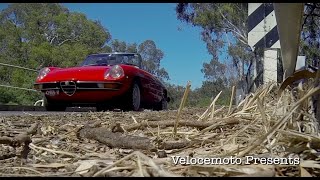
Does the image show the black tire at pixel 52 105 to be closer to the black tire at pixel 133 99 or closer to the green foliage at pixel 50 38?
the black tire at pixel 133 99

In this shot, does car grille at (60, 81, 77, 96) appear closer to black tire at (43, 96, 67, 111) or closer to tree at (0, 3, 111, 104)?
black tire at (43, 96, 67, 111)

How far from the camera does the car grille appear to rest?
5266mm

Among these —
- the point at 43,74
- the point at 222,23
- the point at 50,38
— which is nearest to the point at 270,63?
the point at 43,74

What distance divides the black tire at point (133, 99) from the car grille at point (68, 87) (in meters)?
0.62

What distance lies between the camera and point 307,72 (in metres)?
1.12

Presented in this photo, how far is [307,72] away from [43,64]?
2623 centimetres

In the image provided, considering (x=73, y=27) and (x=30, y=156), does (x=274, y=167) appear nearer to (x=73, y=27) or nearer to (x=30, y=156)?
(x=30, y=156)

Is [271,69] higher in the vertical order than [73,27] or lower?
lower

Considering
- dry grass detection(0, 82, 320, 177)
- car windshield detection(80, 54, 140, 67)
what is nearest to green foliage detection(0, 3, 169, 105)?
car windshield detection(80, 54, 140, 67)


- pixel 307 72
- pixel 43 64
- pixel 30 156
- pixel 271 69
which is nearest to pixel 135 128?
pixel 30 156

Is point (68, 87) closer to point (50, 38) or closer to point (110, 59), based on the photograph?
point (110, 59)

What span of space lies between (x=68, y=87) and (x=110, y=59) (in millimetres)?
1176

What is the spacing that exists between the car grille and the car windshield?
2.82 ft

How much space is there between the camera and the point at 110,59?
636 cm
